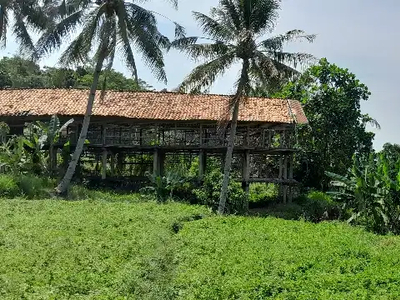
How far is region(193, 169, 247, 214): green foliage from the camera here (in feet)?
67.1

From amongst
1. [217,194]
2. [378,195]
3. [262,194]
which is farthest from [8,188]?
[262,194]

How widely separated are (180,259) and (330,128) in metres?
21.2

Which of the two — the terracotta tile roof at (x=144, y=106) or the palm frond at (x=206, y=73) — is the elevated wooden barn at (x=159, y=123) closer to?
the terracotta tile roof at (x=144, y=106)

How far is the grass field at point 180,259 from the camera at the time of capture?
820 cm

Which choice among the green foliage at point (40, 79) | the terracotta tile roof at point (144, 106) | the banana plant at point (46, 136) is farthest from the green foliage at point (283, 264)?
the green foliage at point (40, 79)

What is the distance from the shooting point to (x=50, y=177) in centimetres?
2159

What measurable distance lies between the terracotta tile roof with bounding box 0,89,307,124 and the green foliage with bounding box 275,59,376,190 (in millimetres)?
3727

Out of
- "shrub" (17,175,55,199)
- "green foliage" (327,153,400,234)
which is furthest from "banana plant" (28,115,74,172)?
"green foliage" (327,153,400,234)

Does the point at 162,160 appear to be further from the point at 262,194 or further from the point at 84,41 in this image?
the point at 84,41

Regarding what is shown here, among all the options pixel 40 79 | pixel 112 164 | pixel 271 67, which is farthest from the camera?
pixel 40 79

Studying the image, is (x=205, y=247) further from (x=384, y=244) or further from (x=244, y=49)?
(x=244, y=49)

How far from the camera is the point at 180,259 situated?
1038 centimetres

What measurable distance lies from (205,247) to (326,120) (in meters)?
20.1

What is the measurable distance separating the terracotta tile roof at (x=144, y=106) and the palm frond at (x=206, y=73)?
5.06m
